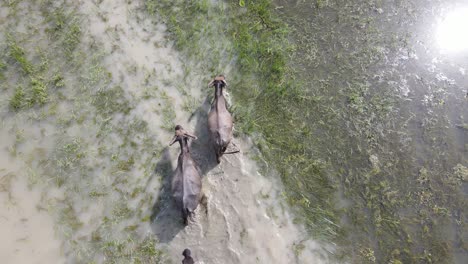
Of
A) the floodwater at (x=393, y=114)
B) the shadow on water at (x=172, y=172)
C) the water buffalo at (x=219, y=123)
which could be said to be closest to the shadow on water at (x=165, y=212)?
the shadow on water at (x=172, y=172)

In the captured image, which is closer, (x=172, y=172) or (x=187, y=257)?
(x=187, y=257)

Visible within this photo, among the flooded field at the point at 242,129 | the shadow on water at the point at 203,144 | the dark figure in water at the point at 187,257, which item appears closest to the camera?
the dark figure in water at the point at 187,257

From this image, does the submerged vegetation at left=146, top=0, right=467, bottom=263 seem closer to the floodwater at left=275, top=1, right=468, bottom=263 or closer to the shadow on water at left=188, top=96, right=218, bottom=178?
the floodwater at left=275, top=1, right=468, bottom=263

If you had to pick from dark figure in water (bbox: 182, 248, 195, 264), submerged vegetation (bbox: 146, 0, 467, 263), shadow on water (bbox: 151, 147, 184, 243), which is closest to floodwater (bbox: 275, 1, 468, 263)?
submerged vegetation (bbox: 146, 0, 467, 263)

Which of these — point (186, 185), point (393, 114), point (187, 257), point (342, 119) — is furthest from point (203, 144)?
point (393, 114)

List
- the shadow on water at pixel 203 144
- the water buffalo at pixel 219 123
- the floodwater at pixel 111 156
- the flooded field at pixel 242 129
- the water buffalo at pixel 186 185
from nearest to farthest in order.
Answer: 1. the water buffalo at pixel 186 185
2. the floodwater at pixel 111 156
3. the flooded field at pixel 242 129
4. the water buffalo at pixel 219 123
5. the shadow on water at pixel 203 144

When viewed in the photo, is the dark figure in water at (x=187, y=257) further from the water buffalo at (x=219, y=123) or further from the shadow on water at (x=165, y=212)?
the water buffalo at (x=219, y=123)

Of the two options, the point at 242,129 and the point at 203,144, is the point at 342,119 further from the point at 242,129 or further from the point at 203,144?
the point at 203,144
